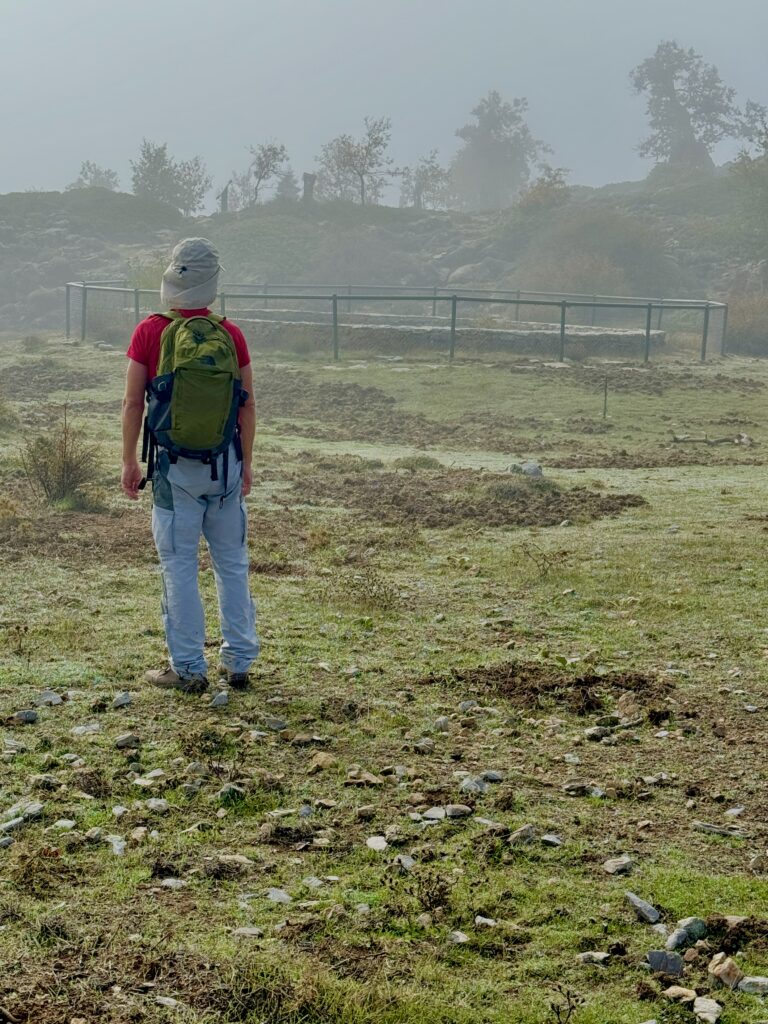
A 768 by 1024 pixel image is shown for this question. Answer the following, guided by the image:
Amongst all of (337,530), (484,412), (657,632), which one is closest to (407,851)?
(657,632)

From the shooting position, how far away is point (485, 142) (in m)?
103

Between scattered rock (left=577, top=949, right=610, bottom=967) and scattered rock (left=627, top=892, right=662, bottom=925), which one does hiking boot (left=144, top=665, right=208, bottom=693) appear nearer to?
scattered rock (left=627, top=892, right=662, bottom=925)

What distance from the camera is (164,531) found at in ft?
19.1

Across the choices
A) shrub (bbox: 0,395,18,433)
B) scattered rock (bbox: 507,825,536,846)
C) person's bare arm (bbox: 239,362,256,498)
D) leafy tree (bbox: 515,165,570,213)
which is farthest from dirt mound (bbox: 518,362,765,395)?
leafy tree (bbox: 515,165,570,213)

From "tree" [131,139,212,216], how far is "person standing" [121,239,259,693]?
61.5m

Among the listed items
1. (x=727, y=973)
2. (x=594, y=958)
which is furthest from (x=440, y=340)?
(x=727, y=973)

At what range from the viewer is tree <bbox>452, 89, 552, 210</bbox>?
102250 millimetres

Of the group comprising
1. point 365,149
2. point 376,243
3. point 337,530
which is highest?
point 365,149

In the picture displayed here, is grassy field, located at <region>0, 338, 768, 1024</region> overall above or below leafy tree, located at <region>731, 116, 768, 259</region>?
below

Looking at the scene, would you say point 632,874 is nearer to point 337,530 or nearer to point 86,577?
point 86,577

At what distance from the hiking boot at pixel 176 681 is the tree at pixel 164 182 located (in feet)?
202

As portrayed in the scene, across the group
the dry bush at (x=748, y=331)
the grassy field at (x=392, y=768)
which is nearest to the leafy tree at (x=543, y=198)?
the dry bush at (x=748, y=331)

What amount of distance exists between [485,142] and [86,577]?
99.0m

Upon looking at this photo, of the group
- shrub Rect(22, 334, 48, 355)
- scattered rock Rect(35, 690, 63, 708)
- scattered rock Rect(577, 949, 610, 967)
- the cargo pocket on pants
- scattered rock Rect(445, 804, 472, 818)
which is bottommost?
scattered rock Rect(35, 690, 63, 708)
